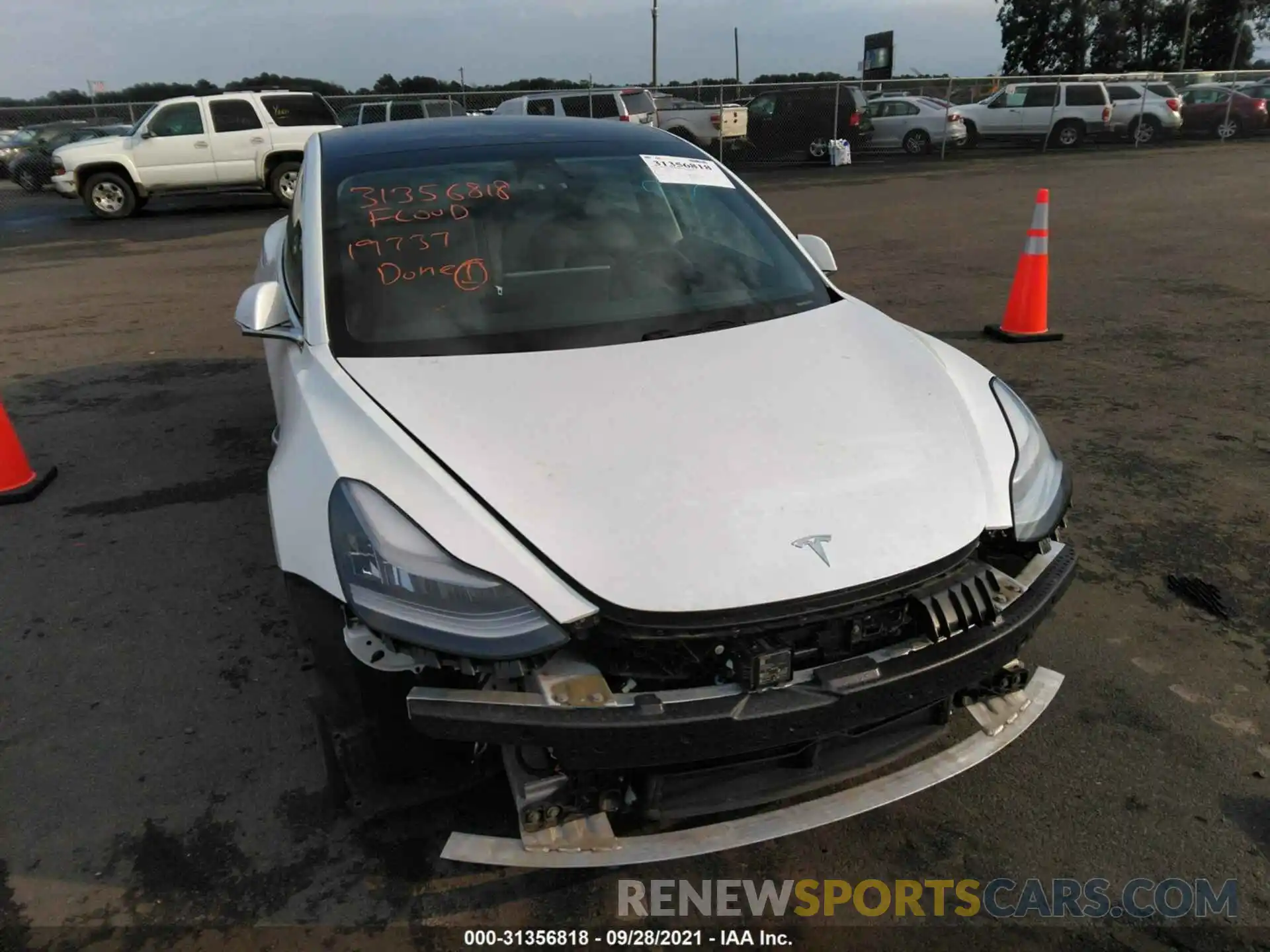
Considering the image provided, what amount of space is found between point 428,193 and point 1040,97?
24.4m

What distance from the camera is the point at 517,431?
7.73ft

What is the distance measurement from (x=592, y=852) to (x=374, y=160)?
2.61 m

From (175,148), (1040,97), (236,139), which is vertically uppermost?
(1040,97)

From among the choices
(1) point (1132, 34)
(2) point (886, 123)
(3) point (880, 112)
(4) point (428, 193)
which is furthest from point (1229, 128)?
(1) point (1132, 34)

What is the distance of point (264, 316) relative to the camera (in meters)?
3.13

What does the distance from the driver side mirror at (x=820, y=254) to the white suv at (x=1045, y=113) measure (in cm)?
2239

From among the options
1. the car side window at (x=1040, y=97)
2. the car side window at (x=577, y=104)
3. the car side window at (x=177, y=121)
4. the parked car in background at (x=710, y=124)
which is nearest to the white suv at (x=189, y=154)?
the car side window at (x=177, y=121)

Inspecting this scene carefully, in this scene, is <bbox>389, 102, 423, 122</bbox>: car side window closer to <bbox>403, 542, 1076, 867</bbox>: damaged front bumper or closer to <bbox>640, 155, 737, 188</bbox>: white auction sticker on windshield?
<bbox>640, 155, 737, 188</bbox>: white auction sticker on windshield

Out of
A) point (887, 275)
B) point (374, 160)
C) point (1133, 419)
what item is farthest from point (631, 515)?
point (887, 275)

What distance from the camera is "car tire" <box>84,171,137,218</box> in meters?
15.9

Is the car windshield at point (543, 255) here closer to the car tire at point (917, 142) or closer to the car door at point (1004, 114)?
the car tire at point (917, 142)

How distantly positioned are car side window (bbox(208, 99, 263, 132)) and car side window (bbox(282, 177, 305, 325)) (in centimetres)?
1390

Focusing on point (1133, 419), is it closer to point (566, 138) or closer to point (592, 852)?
point (566, 138)

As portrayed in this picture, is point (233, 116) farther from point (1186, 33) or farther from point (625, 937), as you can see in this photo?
point (1186, 33)
